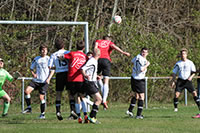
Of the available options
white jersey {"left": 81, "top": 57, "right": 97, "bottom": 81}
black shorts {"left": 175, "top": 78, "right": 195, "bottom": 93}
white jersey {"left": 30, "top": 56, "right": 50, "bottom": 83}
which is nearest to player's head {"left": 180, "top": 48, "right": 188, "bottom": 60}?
black shorts {"left": 175, "top": 78, "right": 195, "bottom": 93}

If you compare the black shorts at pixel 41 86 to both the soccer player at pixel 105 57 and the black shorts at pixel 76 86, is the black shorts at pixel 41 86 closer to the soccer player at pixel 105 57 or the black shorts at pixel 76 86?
the soccer player at pixel 105 57

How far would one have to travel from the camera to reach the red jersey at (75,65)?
10.2 meters

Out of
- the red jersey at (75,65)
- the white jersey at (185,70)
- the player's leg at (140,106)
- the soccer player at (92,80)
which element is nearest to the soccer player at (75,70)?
the red jersey at (75,65)

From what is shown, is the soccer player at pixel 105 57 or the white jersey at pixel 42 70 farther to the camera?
the soccer player at pixel 105 57

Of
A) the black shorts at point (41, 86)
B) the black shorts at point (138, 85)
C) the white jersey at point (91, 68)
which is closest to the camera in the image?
the white jersey at point (91, 68)

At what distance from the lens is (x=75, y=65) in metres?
10.2

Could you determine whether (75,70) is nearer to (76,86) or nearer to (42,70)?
(76,86)

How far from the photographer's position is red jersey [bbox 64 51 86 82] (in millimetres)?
10156

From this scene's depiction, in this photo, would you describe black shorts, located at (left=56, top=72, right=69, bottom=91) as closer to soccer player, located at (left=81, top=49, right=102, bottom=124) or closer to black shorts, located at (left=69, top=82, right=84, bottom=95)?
black shorts, located at (left=69, top=82, right=84, bottom=95)

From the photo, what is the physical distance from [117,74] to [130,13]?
386 cm

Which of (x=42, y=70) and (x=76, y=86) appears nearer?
(x=76, y=86)

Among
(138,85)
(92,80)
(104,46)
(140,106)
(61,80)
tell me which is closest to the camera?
(92,80)

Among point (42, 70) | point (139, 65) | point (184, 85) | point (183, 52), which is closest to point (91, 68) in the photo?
point (139, 65)

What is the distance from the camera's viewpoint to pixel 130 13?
858 inches
